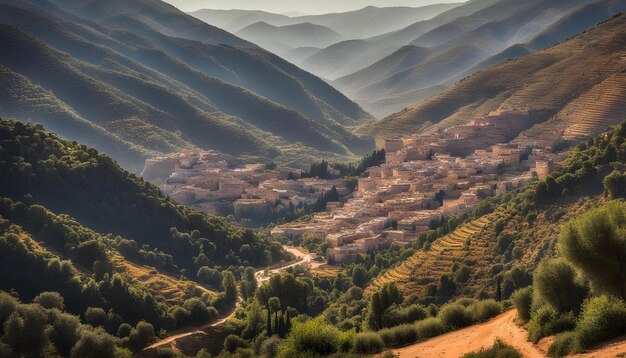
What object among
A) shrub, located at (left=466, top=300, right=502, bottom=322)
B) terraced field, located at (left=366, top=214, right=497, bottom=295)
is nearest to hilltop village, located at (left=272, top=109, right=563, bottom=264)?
terraced field, located at (left=366, top=214, right=497, bottom=295)

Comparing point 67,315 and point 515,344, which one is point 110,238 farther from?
point 515,344

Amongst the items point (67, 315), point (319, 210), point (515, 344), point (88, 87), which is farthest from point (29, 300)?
point (88, 87)

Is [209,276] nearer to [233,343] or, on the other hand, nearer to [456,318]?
[233,343]

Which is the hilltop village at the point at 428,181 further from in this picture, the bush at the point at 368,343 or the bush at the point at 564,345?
the bush at the point at 564,345

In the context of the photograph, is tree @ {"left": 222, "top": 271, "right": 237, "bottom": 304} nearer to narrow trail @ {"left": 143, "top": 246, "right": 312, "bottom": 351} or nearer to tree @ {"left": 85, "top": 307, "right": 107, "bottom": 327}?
narrow trail @ {"left": 143, "top": 246, "right": 312, "bottom": 351}

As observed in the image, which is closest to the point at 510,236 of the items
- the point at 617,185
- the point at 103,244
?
the point at 617,185

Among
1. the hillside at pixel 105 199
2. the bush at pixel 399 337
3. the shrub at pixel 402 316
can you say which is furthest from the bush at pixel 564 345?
the hillside at pixel 105 199
